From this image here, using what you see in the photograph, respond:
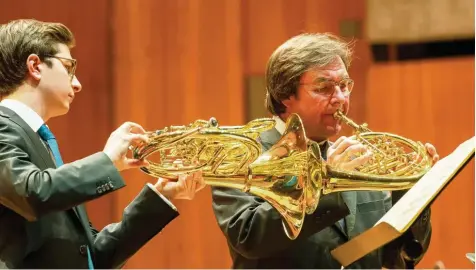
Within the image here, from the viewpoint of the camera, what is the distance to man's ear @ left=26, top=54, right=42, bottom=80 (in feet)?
6.16

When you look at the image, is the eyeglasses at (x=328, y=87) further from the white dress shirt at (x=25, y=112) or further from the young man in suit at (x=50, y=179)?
the white dress shirt at (x=25, y=112)

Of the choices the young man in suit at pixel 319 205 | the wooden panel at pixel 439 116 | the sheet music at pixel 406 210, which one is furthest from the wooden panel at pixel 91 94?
the sheet music at pixel 406 210

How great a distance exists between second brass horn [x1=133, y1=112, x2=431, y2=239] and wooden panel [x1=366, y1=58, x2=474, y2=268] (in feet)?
5.00

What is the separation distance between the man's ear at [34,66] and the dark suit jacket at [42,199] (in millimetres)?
115

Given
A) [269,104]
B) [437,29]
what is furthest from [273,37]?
[269,104]

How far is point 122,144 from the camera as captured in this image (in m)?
1.76

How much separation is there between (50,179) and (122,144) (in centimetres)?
19

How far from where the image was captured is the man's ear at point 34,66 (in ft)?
6.16

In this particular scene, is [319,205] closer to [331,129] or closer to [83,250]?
[331,129]

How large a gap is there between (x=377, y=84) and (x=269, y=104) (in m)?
1.39

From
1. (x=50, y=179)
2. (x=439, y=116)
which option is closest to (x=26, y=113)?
(x=50, y=179)

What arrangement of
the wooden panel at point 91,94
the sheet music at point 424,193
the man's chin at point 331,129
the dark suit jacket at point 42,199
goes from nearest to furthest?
the sheet music at point 424,193, the dark suit jacket at point 42,199, the man's chin at point 331,129, the wooden panel at point 91,94

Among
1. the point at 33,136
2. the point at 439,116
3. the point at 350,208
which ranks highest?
the point at 33,136

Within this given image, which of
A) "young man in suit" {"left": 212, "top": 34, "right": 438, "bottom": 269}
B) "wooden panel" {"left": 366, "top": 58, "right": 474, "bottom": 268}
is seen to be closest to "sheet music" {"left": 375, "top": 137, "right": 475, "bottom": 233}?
"young man in suit" {"left": 212, "top": 34, "right": 438, "bottom": 269}
